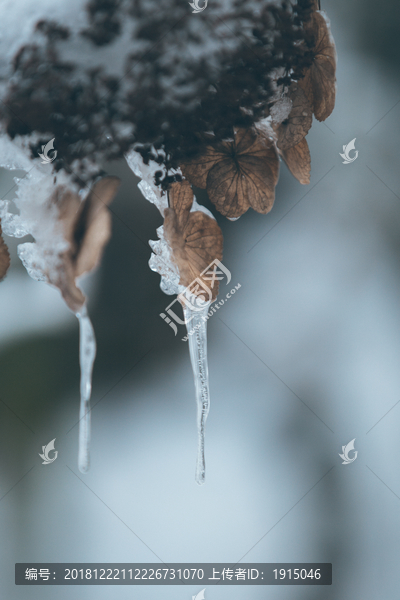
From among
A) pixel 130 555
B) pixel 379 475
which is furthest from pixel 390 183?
pixel 130 555

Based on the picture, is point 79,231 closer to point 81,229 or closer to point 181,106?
point 81,229

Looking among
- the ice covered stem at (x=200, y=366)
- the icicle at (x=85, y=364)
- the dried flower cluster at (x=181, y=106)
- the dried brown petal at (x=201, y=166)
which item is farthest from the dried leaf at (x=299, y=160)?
the icicle at (x=85, y=364)

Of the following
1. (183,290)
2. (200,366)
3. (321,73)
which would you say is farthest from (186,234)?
(321,73)

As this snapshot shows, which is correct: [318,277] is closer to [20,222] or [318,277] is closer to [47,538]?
[20,222]

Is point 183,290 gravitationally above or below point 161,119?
below

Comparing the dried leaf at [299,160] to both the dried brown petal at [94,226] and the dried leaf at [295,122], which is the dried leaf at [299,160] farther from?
the dried brown petal at [94,226]

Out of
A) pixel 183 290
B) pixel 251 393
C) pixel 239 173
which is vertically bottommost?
pixel 251 393
